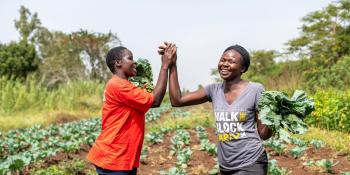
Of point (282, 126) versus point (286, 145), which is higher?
point (282, 126)

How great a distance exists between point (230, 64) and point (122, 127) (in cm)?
96

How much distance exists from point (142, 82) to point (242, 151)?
3.47 feet

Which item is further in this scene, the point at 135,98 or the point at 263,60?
the point at 263,60

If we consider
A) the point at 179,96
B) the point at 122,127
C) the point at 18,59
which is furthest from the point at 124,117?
the point at 18,59

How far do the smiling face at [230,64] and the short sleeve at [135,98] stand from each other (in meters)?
0.59

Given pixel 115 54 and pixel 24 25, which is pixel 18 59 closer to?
pixel 24 25

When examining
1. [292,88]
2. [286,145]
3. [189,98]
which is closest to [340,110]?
[286,145]

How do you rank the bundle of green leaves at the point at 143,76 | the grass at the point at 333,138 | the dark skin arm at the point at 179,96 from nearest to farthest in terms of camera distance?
the dark skin arm at the point at 179,96 < the bundle of green leaves at the point at 143,76 < the grass at the point at 333,138

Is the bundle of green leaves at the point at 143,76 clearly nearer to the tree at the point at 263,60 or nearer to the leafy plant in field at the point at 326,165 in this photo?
the leafy plant in field at the point at 326,165

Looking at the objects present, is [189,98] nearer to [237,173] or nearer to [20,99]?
[237,173]

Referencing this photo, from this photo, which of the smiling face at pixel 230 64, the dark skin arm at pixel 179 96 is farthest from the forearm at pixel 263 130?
the dark skin arm at pixel 179 96

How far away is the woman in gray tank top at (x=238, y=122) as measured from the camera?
3693 mm

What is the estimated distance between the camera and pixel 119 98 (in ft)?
13.1

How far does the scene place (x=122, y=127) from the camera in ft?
13.0
